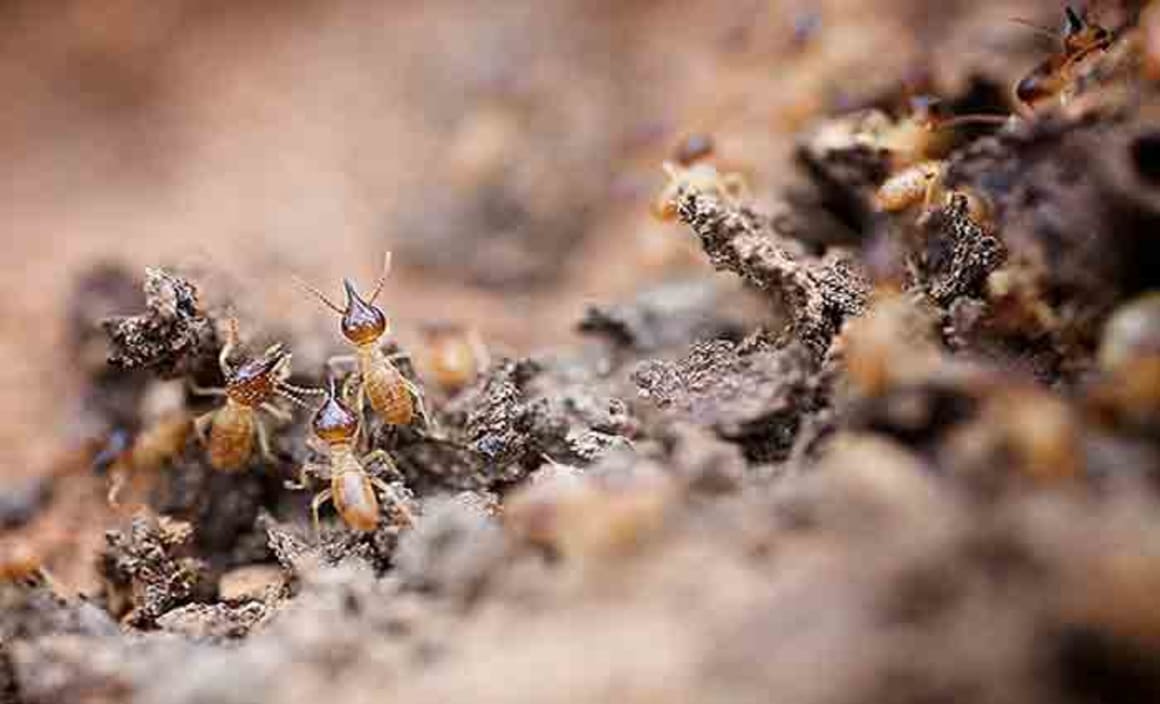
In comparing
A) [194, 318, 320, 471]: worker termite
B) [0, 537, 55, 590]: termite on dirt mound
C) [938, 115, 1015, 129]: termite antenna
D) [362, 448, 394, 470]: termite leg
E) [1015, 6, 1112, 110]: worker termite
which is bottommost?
[362, 448, 394, 470]: termite leg

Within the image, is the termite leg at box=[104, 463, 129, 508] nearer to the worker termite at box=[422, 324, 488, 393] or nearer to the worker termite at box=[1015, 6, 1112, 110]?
the worker termite at box=[422, 324, 488, 393]

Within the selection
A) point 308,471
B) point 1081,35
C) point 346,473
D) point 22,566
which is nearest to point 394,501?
point 346,473

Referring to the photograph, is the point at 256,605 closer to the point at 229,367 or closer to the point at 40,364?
the point at 229,367

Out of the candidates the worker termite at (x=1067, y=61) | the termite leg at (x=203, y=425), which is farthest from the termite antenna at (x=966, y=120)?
the termite leg at (x=203, y=425)

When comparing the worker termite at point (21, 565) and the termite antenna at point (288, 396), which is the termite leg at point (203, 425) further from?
the worker termite at point (21, 565)

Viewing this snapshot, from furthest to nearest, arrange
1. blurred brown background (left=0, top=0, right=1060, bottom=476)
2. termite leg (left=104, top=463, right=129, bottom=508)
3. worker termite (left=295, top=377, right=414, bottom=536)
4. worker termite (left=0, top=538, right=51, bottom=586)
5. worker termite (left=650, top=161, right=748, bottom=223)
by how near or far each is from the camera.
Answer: blurred brown background (left=0, top=0, right=1060, bottom=476) → termite leg (left=104, top=463, right=129, bottom=508) → worker termite (left=650, top=161, right=748, bottom=223) → worker termite (left=0, top=538, right=51, bottom=586) → worker termite (left=295, top=377, right=414, bottom=536)

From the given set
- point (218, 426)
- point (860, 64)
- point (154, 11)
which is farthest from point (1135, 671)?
point (154, 11)

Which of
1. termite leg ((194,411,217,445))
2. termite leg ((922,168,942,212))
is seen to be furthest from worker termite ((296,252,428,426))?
termite leg ((922,168,942,212))
